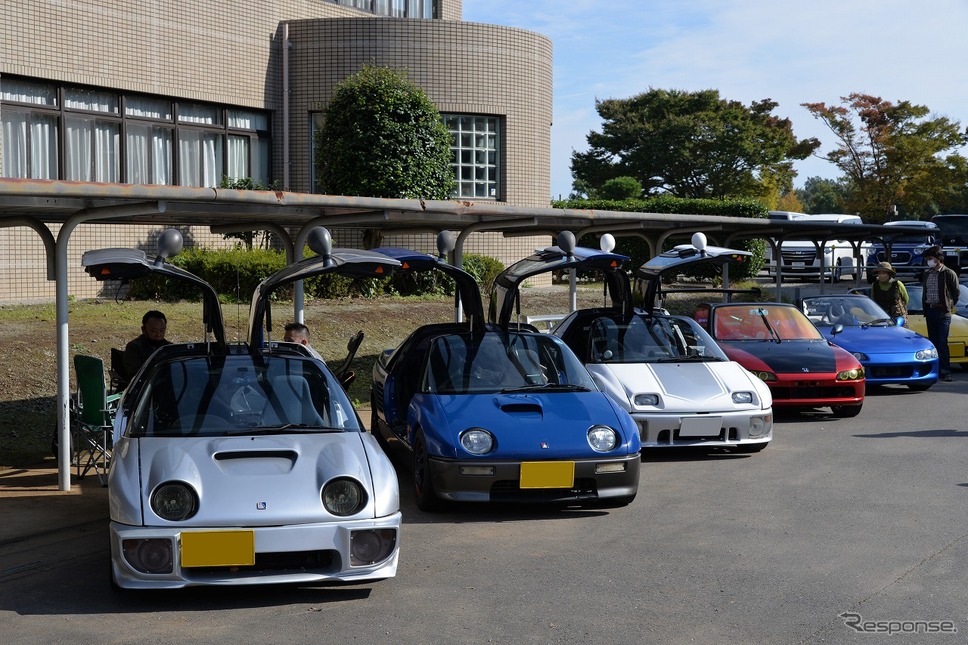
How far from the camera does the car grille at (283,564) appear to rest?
19.1 feet

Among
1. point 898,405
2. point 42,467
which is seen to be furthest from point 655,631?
point 898,405

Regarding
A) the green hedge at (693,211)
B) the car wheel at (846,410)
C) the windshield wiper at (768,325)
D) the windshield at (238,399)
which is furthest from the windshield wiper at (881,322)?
the green hedge at (693,211)

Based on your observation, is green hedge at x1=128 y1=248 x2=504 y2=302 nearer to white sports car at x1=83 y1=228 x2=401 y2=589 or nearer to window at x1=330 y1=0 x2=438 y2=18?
window at x1=330 y1=0 x2=438 y2=18

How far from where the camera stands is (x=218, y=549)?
5.74 m

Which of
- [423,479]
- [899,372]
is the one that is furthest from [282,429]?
[899,372]

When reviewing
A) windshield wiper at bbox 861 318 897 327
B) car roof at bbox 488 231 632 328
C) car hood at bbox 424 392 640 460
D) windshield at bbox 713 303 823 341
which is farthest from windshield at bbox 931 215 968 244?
car hood at bbox 424 392 640 460

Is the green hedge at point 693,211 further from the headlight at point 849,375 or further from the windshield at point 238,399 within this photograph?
the windshield at point 238,399

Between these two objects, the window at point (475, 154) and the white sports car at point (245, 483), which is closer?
the white sports car at point (245, 483)

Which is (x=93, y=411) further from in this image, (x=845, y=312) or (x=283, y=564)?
(x=845, y=312)

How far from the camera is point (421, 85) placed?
2409 centimetres

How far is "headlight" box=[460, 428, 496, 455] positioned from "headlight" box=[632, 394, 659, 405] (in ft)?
8.18

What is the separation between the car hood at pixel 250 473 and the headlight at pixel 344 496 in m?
0.04

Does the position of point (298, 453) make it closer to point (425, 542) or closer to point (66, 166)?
point (425, 542)

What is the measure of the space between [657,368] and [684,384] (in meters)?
0.41
